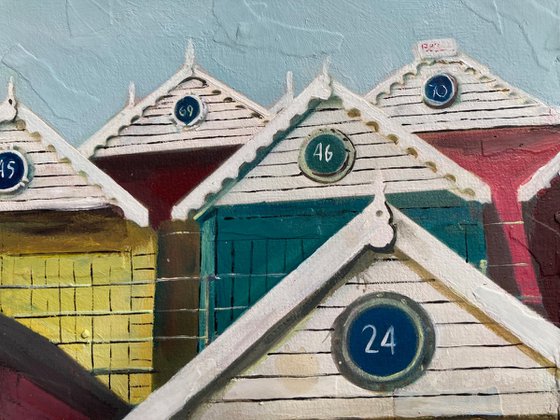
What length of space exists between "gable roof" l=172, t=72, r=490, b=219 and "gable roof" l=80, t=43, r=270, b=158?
8cm

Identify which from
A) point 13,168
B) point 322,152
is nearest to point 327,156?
point 322,152

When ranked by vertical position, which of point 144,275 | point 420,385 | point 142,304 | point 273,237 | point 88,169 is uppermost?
point 88,169

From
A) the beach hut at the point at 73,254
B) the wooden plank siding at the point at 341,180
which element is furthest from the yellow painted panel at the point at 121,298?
the wooden plank siding at the point at 341,180

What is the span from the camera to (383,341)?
2949 millimetres

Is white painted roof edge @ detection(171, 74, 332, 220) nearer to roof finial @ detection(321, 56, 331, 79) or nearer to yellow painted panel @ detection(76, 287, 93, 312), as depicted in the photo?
roof finial @ detection(321, 56, 331, 79)

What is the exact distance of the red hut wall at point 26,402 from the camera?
3344mm

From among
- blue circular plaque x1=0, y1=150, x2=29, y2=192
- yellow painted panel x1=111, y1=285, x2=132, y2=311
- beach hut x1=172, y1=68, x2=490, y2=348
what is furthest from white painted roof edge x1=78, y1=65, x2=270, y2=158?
yellow painted panel x1=111, y1=285, x2=132, y2=311

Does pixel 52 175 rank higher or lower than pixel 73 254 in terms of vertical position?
→ higher

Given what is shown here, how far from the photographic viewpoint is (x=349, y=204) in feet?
11.3

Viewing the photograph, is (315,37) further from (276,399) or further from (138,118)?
(276,399)

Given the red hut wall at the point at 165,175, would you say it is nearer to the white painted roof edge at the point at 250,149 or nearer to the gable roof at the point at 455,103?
the white painted roof edge at the point at 250,149

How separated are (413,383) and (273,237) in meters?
0.91

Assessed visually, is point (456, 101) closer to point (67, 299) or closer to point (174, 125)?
point (174, 125)

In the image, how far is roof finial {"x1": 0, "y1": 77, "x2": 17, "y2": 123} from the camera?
3.84 m
